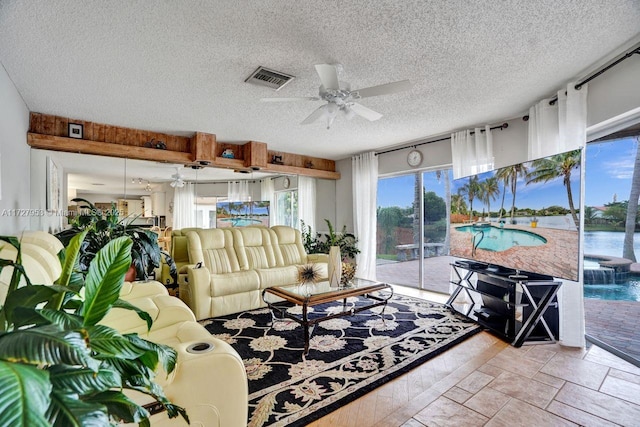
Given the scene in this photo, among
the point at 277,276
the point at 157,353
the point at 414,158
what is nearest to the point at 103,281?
the point at 157,353

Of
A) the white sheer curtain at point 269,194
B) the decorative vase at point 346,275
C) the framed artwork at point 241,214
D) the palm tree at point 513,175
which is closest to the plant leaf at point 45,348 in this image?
the decorative vase at point 346,275

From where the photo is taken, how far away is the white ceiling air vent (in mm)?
2465

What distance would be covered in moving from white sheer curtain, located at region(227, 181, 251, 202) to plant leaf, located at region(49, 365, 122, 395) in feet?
15.3

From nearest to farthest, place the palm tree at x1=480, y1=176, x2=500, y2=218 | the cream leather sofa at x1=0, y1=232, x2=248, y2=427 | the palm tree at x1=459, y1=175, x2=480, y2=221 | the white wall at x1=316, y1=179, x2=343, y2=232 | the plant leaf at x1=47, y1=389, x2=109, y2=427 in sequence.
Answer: the plant leaf at x1=47, y1=389, x2=109, y2=427, the cream leather sofa at x1=0, y1=232, x2=248, y2=427, the palm tree at x1=480, y1=176, x2=500, y2=218, the palm tree at x1=459, y1=175, x2=480, y2=221, the white wall at x1=316, y1=179, x2=343, y2=232

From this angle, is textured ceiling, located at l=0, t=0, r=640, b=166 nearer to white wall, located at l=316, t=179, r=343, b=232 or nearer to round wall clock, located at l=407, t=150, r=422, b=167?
round wall clock, located at l=407, t=150, r=422, b=167

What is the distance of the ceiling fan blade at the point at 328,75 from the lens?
80.4 inches

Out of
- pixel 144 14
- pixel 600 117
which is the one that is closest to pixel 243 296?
pixel 144 14

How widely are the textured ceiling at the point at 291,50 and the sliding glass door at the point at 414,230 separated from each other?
1.68 m

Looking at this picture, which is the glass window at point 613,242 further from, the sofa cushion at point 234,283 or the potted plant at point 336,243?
the sofa cushion at point 234,283

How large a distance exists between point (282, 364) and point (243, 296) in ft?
4.82

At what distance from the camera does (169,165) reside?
4.39 meters

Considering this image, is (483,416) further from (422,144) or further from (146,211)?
(146,211)

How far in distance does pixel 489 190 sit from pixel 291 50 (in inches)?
94.8

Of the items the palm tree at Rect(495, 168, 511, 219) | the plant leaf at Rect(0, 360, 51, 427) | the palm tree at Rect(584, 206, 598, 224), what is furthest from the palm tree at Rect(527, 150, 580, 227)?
the plant leaf at Rect(0, 360, 51, 427)
